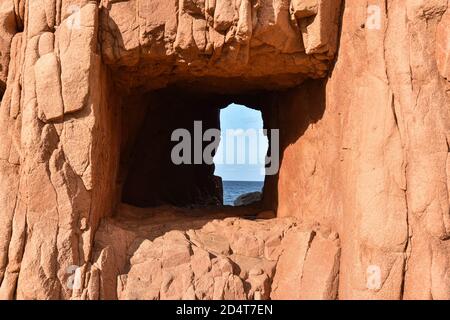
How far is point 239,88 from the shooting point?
25.3 ft

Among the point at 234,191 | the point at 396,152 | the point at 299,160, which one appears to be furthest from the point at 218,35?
the point at 234,191

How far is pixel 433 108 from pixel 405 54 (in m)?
0.67

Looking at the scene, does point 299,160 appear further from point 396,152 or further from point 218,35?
point 218,35

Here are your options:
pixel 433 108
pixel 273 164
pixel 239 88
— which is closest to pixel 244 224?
pixel 273 164

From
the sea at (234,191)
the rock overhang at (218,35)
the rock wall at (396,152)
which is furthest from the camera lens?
the sea at (234,191)

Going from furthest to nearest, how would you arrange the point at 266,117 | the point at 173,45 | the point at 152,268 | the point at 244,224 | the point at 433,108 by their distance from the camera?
1. the point at 266,117
2. the point at 244,224
3. the point at 173,45
4. the point at 152,268
5. the point at 433,108

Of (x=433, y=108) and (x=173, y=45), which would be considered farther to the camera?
(x=173, y=45)

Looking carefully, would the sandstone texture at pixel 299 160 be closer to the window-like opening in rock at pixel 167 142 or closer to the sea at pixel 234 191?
the window-like opening in rock at pixel 167 142

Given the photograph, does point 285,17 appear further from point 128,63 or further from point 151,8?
point 128,63

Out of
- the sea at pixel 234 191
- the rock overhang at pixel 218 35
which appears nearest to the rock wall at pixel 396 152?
the rock overhang at pixel 218 35

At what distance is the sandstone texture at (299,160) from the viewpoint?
4992 millimetres

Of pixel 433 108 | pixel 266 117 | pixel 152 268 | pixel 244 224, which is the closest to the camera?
pixel 433 108

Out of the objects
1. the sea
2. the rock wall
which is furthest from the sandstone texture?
the sea

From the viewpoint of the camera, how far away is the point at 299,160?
22.2ft
